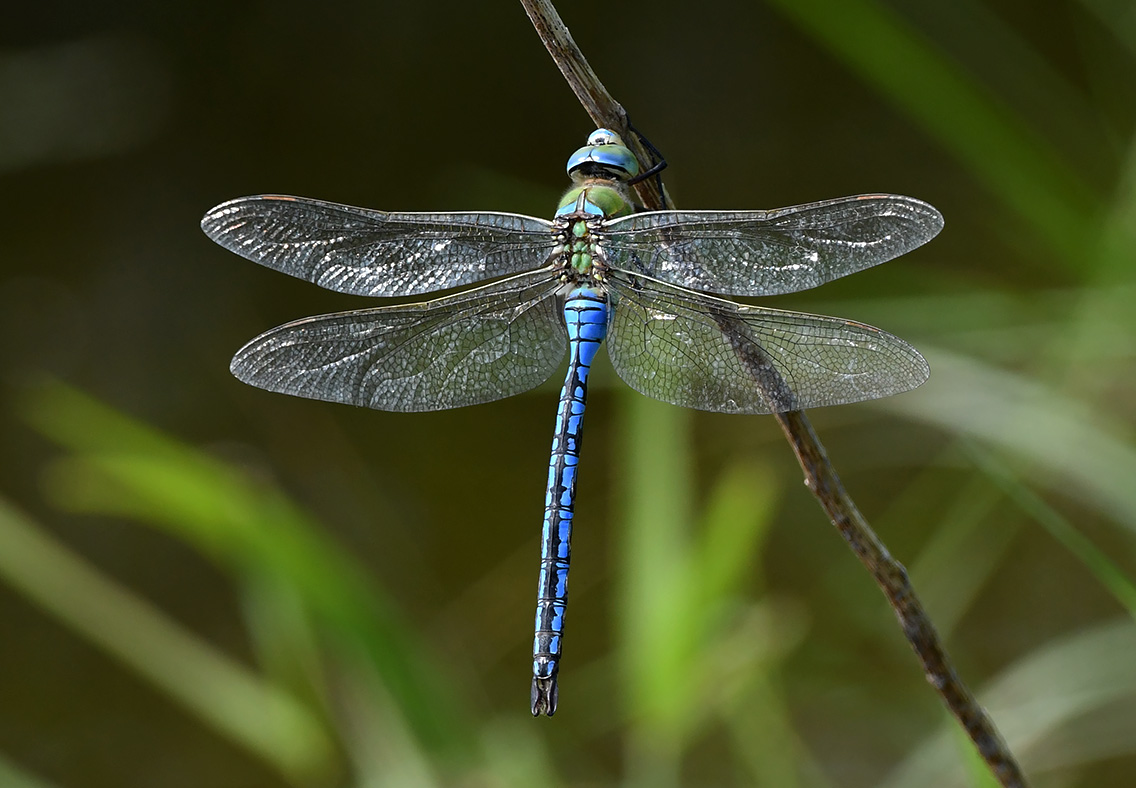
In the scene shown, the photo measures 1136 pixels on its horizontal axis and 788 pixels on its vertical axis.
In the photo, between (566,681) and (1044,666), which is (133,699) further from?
(1044,666)

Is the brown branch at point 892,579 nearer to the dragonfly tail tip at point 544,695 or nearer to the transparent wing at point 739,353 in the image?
the transparent wing at point 739,353

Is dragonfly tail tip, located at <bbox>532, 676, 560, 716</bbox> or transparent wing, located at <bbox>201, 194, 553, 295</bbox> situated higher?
transparent wing, located at <bbox>201, 194, 553, 295</bbox>

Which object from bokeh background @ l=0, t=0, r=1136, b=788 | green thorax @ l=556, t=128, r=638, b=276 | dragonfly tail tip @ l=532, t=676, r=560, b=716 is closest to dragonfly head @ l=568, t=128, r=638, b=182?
green thorax @ l=556, t=128, r=638, b=276

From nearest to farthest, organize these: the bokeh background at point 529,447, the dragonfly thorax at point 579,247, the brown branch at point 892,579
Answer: the brown branch at point 892,579 → the dragonfly thorax at point 579,247 → the bokeh background at point 529,447

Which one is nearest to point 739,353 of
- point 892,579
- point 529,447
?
point 892,579

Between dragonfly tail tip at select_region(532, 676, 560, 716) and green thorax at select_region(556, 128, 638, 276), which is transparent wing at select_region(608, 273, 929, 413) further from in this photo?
dragonfly tail tip at select_region(532, 676, 560, 716)

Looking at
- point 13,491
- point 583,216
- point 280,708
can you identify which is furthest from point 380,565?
point 583,216

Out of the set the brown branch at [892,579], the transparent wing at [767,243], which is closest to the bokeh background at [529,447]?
the brown branch at [892,579]
